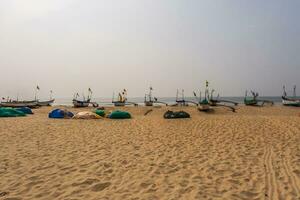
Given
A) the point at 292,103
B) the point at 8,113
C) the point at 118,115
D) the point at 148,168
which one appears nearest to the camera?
the point at 148,168

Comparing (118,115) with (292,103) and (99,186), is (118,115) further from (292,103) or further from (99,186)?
(292,103)

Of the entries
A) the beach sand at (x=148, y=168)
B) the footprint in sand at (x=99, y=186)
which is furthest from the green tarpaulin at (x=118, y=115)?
the footprint in sand at (x=99, y=186)

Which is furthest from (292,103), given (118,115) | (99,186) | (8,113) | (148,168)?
(99,186)

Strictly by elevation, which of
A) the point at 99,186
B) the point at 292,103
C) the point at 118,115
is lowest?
the point at 99,186

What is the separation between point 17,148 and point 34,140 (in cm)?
190

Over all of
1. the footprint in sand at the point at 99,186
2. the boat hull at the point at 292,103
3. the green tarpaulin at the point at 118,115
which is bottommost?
the footprint in sand at the point at 99,186

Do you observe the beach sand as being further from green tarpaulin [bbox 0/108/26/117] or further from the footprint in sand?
green tarpaulin [bbox 0/108/26/117]

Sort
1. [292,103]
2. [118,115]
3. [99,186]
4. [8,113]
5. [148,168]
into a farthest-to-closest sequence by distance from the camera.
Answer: [292,103] → [8,113] → [118,115] → [148,168] → [99,186]

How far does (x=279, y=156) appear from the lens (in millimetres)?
9398

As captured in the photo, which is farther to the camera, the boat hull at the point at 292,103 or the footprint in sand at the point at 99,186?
the boat hull at the point at 292,103

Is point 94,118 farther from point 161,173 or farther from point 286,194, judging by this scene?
point 286,194

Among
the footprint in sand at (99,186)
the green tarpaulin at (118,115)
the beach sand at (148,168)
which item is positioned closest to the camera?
the beach sand at (148,168)

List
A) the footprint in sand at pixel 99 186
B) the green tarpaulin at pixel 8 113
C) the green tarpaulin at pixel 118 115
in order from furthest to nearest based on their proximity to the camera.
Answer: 1. the green tarpaulin at pixel 8 113
2. the green tarpaulin at pixel 118 115
3. the footprint in sand at pixel 99 186

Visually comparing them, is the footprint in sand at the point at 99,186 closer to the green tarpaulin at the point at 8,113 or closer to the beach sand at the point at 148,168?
the beach sand at the point at 148,168
